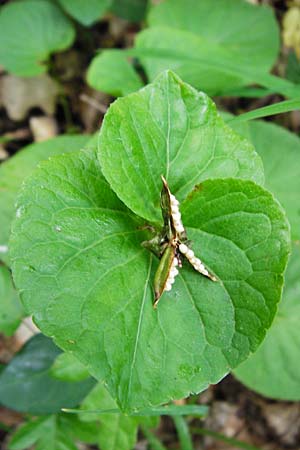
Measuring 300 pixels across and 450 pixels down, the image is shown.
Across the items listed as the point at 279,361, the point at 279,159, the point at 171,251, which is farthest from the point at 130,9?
the point at 171,251

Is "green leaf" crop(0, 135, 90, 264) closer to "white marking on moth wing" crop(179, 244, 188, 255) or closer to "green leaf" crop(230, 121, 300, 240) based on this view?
"green leaf" crop(230, 121, 300, 240)

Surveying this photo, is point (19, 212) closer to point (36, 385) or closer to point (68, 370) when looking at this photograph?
point (68, 370)

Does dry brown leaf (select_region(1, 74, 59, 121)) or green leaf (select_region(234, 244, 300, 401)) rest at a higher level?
dry brown leaf (select_region(1, 74, 59, 121))

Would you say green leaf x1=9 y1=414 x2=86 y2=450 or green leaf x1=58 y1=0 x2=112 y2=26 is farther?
green leaf x1=58 y1=0 x2=112 y2=26

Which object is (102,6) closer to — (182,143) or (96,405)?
(182,143)

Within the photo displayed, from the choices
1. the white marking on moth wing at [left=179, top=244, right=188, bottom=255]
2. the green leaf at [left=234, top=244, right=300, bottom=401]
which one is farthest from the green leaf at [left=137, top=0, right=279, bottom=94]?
the white marking on moth wing at [left=179, top=244, right=188, bottom=255]

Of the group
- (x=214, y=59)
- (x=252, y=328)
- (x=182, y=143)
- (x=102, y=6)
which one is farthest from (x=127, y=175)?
(x=102, y=6)

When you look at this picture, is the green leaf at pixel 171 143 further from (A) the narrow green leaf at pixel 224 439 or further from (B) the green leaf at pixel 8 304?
(A) the narrow green leaf at pixel 224 439
